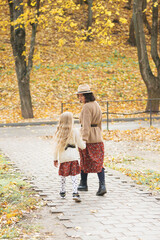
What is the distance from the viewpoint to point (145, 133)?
604 inches

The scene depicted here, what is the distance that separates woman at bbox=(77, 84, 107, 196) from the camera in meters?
6.43

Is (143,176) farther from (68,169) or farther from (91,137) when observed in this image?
(68,169)

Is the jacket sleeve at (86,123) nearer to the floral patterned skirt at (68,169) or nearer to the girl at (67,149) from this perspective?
the girl at (67,149)

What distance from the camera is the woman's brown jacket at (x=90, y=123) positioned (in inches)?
252

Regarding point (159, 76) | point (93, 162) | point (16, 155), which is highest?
point (159, 76)

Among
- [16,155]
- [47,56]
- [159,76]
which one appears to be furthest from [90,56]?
[16,155]

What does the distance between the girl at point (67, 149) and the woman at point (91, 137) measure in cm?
27

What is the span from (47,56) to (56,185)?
908 inches

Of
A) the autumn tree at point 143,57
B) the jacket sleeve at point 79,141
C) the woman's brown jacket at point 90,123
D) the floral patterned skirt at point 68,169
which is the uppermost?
the autumn tree at point 143,57

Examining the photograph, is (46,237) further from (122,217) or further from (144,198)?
(144,198)

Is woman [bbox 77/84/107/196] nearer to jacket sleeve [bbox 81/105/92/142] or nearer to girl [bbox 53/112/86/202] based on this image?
jacket sleeve [bbox 81/105/92/142]

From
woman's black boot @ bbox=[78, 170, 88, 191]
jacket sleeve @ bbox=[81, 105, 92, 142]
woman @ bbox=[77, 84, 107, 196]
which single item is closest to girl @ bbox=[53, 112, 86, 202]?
jacket sleeve @ bbox=[81, 105, 92, 142]

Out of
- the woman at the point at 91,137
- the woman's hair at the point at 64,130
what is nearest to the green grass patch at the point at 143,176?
the woman at the point at 91,137

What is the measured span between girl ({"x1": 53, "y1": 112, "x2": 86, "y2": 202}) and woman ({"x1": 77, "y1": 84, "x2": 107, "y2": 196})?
269mm
